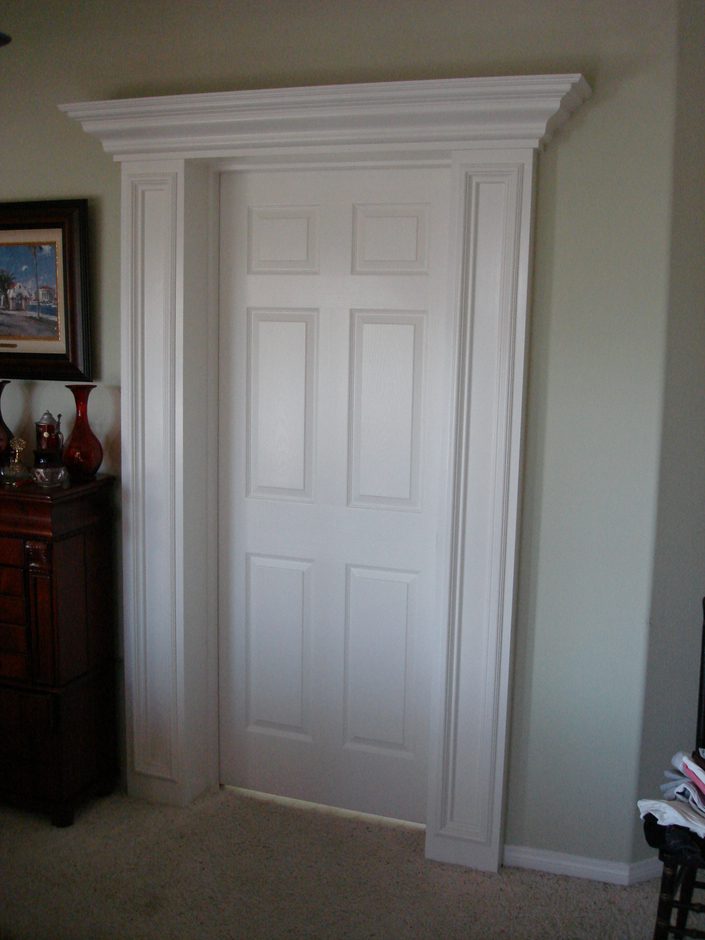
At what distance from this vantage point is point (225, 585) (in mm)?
2932

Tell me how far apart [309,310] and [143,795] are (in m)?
1.67

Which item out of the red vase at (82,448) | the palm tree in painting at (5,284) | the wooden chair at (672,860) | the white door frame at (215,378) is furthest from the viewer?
the palm tree in painting at (5,284)

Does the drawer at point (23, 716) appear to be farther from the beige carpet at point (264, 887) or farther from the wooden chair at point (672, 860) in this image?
the wooden chair at point (672, 860)

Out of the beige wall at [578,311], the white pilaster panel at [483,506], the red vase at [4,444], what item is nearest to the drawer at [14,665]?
the red vase at [4,444]

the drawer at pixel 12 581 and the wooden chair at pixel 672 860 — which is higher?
the drawer at pixel 12 581

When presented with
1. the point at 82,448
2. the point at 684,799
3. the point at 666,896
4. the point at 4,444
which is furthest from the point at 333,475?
the point at 666,896

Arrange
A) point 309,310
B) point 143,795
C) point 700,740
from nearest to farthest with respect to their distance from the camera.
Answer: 1. point 700,740
2. point 309,310
3. point 143,795

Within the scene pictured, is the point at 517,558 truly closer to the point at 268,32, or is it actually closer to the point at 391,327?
the point at 391,327

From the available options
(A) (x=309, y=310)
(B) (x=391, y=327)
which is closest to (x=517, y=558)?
(B) (x=391, y=327)

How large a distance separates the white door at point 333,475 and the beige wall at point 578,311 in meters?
0.31

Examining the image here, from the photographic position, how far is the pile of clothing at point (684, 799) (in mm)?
1962

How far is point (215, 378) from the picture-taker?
2834 mm

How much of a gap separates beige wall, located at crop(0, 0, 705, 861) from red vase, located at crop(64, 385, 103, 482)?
0.94 meters

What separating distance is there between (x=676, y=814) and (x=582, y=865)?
701mm
